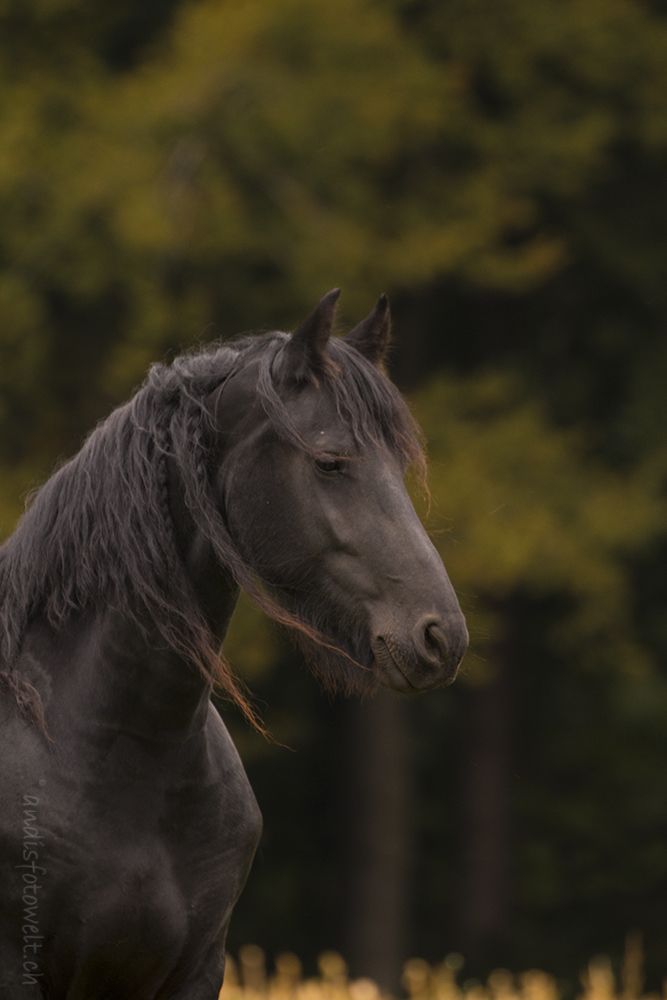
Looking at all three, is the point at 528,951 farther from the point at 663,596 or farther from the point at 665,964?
the point at 663,596

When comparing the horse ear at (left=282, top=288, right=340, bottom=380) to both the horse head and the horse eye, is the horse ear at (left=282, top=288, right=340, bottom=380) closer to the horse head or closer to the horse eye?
the horse head

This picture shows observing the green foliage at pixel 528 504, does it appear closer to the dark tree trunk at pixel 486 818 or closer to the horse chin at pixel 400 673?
the dark tree trunk at pixel 486 818

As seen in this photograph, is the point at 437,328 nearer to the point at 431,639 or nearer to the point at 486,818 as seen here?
the point at 486,818

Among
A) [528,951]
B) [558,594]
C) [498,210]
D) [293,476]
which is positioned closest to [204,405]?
[293,476]

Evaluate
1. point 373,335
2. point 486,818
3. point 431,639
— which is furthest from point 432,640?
point 486,818

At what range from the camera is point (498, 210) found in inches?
440

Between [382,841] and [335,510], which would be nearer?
[335,510]

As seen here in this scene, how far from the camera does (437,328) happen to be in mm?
13703

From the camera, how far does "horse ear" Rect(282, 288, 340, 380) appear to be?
2.71m

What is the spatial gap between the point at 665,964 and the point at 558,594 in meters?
4.22

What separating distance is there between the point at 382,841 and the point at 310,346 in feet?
35.2

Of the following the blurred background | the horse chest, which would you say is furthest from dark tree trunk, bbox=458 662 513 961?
the horse chest

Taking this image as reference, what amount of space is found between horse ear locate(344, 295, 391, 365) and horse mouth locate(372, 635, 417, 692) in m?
0.76

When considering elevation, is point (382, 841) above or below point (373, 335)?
below
